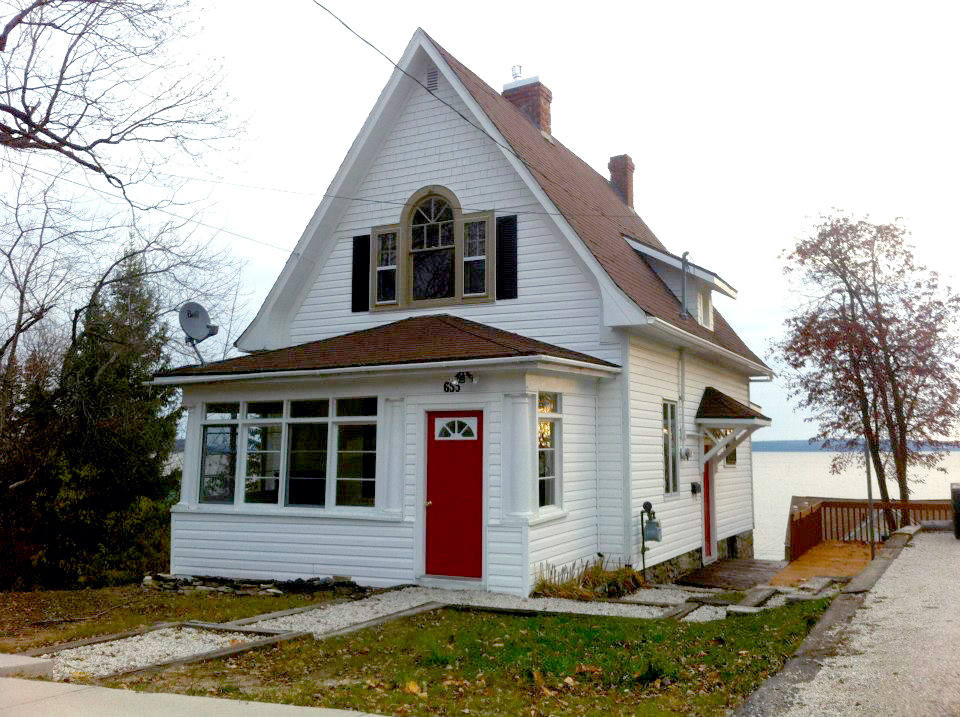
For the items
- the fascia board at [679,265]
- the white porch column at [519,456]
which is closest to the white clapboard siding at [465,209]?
the white porch column at [519,456]

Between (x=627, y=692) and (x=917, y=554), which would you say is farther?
(x=917, y=554)

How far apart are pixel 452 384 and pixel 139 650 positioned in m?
5.38

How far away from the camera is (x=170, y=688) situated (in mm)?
6758

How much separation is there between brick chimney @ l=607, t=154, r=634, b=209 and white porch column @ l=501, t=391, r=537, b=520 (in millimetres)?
12527

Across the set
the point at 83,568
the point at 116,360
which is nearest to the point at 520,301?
the point at 116,360

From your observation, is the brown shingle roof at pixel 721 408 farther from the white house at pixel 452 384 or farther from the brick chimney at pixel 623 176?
the brick chimney at pixel 623 176

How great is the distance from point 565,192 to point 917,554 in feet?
27.5

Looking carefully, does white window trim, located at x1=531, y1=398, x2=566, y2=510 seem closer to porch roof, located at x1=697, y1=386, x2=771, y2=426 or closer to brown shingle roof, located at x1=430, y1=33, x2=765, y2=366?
brown shingle roof, located at x1=430, y1=33, x2=765, y2=366

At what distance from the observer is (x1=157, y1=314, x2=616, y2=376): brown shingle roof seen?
12.2m

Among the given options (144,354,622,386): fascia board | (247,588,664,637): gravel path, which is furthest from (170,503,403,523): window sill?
(144,354,622,386): fascia board

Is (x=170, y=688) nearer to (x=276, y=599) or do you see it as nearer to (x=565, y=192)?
(x=276, y=599)

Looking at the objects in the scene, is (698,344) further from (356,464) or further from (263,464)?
(263,464)

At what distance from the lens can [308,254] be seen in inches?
632

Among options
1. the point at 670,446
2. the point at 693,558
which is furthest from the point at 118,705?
the point at 693,558
